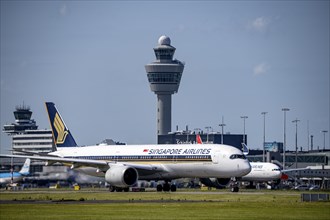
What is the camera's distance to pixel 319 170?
167 metres

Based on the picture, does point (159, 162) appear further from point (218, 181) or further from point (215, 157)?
point (215, 157)

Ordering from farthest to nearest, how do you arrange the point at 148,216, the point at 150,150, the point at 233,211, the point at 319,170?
1. the point at 319,170
2. the point at 150,150
3. the point at 233,211
4. the point at 148,216

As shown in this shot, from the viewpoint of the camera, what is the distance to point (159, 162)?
104062mm

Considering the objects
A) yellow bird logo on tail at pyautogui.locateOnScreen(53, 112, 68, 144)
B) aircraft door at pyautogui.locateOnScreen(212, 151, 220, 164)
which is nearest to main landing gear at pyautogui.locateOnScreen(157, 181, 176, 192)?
aircraft door at pyautogui.locateOnScreen(212, 151, 220, 164)

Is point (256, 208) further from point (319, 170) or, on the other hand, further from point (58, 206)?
point (319, 170)

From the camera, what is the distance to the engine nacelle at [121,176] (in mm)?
99875

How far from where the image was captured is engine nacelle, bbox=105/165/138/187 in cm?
9988

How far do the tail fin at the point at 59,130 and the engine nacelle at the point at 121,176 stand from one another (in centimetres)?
1812

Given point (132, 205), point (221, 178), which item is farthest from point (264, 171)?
point (132, 205)

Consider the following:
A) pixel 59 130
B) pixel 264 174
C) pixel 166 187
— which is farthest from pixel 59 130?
pixel 264 174

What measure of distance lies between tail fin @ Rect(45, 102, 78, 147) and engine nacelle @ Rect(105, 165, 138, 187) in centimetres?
1812

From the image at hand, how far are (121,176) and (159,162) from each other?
6513 mm

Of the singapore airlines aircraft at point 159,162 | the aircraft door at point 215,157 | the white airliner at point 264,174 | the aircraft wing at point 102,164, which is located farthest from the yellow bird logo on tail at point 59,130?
the white airliner at point 264,174

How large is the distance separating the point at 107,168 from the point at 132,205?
39425 mm
